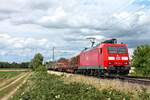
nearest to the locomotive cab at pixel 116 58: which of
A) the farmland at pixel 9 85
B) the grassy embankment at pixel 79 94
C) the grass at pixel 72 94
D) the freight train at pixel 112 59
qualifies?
the freight train at pixel 112 59

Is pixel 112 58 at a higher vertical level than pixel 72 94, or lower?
higher

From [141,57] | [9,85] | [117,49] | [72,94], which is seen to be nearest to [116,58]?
[117,49]

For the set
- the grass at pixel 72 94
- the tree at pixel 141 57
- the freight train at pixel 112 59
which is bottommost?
the grass at pixel 72 94

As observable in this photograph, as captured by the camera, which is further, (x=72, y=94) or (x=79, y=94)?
(x=72, y=94)

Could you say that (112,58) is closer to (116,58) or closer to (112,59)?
(112,59)

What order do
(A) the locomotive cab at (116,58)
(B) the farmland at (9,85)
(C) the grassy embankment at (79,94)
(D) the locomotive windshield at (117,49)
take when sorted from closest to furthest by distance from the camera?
1. (C) the grassy embankment at (79,94)
2. (A) the locomotive cab at (116,58)
3. (D) the locomotive windshield at (117,49)
4. (B) the farmland at (9,85)

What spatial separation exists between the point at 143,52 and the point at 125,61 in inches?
1951

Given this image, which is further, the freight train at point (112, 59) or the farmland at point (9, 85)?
the farmland at point (9, 85)

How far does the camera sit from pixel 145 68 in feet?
276

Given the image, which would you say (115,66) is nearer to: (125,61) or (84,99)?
(125,61)

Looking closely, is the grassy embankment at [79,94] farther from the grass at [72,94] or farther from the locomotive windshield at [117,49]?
the locomotive windshield at [117,49]

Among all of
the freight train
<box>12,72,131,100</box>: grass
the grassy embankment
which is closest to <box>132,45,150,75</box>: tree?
the freight train

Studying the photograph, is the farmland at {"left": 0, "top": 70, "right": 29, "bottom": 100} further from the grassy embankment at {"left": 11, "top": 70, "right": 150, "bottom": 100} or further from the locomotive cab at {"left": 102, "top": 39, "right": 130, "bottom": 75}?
the grassy embankment at {"left": 11, "top": 70, "right": 150, "bottom": 100}

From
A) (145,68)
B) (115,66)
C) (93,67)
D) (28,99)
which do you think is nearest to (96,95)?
(28,99)
